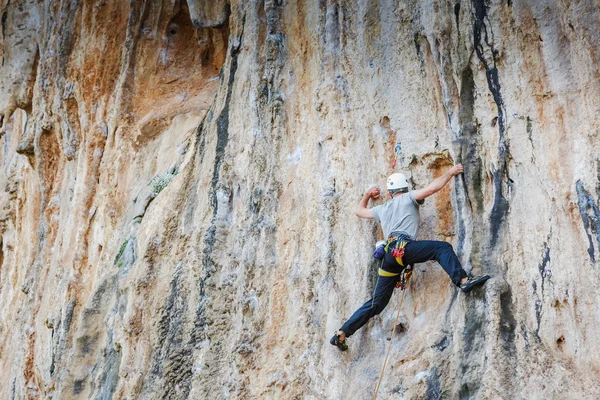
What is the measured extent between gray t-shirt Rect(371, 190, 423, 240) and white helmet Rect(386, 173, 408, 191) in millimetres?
131

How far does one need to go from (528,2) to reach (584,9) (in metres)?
0.64

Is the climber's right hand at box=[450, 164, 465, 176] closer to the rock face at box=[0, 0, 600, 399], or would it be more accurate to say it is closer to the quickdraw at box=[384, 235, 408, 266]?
the rock face at box=[0, 0, 600, 399]

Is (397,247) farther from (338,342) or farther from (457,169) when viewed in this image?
(338,342)

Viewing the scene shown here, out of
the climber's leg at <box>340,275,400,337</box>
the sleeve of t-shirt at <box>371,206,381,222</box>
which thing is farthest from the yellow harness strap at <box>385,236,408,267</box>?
the sleeve of t-shirt at <box>371,206,381,222</box>

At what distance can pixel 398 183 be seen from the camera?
828 cm

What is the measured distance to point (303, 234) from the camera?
9117 mm

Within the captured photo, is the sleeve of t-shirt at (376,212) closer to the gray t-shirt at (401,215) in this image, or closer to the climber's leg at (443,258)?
the gray t-shirt at (401,215)

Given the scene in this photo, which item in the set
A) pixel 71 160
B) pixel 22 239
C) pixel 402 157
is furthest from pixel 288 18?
pixel 22 239

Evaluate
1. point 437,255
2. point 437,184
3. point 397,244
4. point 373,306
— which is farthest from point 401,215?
point 373,306

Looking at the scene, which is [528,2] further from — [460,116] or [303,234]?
[303,234]

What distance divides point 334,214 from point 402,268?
1.30 metres

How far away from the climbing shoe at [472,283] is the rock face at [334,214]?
0.32 feet

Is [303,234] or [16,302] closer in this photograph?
[303,234]

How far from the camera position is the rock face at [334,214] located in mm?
7219
